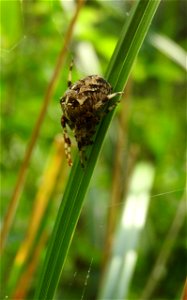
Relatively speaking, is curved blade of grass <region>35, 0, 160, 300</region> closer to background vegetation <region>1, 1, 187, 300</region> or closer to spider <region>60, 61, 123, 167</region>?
spider <region>60, 61, 123, 167</region>

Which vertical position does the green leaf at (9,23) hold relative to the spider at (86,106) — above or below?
above

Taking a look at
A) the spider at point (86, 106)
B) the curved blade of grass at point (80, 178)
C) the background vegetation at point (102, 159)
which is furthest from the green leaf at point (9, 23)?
the curved blade of grass at point (80, 178)

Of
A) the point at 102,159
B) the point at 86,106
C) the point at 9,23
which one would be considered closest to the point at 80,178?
the point at 86,106

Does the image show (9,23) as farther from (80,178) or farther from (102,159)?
(102,159)

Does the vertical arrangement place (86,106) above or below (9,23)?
below

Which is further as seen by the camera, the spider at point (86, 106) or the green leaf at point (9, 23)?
the green leaf at point (9, 23)

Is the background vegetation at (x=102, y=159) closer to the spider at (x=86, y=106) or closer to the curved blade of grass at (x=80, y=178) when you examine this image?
the spider at (x=86, y=106)

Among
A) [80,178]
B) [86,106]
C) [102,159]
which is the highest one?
[102,159]

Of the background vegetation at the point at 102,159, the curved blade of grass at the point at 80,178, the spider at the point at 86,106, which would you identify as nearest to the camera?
the curved blade of grass at the point at 80,178
